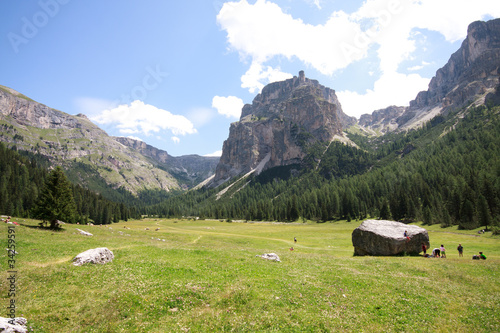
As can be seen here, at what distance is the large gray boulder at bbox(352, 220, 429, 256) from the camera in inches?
1436

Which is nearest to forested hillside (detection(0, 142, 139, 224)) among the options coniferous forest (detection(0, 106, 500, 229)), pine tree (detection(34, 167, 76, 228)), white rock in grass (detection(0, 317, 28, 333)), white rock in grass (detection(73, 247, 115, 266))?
coniferous forest (detection(0, 106, 500, 229))

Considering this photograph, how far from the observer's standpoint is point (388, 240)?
36562 millimetres

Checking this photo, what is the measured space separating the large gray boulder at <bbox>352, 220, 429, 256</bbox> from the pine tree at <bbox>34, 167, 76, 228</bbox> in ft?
Answer: 182

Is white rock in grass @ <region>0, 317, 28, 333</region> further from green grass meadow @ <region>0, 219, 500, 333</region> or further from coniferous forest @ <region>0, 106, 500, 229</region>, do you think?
coniferous forest @ <region>0, 106, 500, 229</region>

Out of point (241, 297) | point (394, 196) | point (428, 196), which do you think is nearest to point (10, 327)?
point (241, 297)

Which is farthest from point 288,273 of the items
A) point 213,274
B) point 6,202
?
point 6,202

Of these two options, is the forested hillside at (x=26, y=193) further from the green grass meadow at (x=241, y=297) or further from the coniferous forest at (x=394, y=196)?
the green grass meadow at (x=241, y=297)

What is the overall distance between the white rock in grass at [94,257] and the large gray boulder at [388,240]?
38.4 metres

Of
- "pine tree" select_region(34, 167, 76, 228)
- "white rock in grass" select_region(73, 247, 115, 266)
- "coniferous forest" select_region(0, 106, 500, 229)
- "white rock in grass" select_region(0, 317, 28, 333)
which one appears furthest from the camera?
"coniferous forest" select_region(0, 106, 500, 229)

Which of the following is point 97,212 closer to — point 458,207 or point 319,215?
point 319,215

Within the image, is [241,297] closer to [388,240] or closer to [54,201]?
[388,240]

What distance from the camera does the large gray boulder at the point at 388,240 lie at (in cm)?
3647

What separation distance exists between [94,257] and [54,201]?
29.2m

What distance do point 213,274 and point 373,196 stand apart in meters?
150
